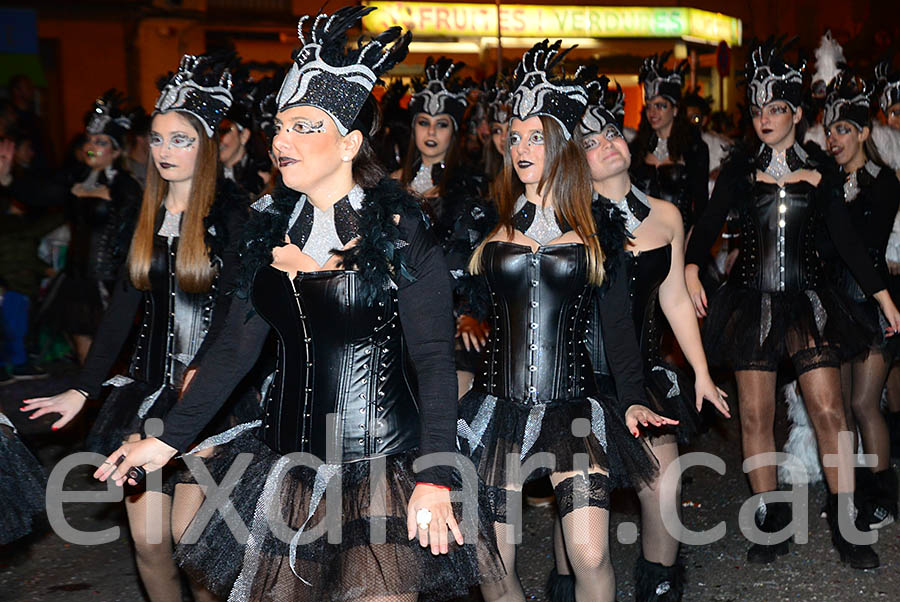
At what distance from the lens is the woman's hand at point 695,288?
217 inches

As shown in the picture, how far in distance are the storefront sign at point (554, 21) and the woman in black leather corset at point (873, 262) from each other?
8645 mm

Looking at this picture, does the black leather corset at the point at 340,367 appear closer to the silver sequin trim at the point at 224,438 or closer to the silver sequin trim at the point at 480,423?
the silver sequin trim at the point at 224,438

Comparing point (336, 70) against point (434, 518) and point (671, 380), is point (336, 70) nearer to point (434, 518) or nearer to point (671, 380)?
point (434, 518)

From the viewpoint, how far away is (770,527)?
218 inches

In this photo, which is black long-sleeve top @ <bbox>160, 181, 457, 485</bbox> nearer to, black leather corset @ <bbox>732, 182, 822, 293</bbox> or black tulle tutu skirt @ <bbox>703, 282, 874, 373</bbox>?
black tulle tutu skirt @ <bbox>703, 282, 874, 373</bbox>

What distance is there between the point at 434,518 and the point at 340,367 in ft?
1.91

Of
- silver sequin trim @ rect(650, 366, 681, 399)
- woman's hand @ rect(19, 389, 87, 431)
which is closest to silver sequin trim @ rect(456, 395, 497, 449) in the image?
silver sequin trim @ rect(650, 366, 681, 399)

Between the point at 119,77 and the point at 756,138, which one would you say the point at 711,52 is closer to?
the point at 119,77

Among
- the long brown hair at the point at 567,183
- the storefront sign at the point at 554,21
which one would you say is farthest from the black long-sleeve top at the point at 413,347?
the storefront sign at the point at 554,21

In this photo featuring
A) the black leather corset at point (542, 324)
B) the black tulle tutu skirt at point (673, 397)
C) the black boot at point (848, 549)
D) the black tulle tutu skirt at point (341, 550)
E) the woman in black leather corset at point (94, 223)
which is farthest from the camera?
the woman in black leather corset at point (94, 223)

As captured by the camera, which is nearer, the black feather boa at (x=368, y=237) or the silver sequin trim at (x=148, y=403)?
the black feather boa at (x=368, y=237)

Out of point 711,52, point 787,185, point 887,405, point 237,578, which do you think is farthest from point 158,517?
point 711,52

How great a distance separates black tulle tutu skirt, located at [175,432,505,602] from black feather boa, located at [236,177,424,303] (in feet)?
1.84

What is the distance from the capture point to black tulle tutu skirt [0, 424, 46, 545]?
3.70 meters
